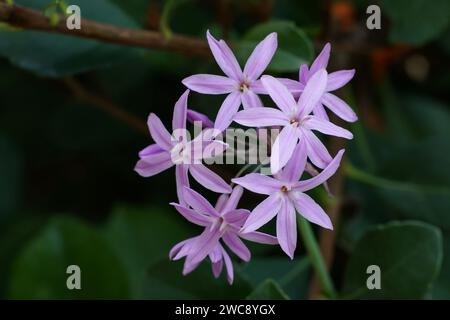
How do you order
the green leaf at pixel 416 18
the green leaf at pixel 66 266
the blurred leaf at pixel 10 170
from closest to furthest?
the green leaf at pixel 416 18 → the green leaf at pixel 66 266 → the blurred leaf at pixel 10 170

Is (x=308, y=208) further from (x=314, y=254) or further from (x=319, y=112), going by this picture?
(x=314, y=254)

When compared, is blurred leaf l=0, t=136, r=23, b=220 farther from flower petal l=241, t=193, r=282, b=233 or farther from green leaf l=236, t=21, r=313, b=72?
flower petal l=241, t=193, r=282, b=233

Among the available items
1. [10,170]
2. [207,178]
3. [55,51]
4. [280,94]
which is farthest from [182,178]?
[10,170]

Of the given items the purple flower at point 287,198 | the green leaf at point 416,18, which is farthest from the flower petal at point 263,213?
the green leaf at point 416,18

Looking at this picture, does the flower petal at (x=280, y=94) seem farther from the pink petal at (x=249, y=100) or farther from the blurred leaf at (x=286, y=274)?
the blurred leaf at (x=286, y=274)
